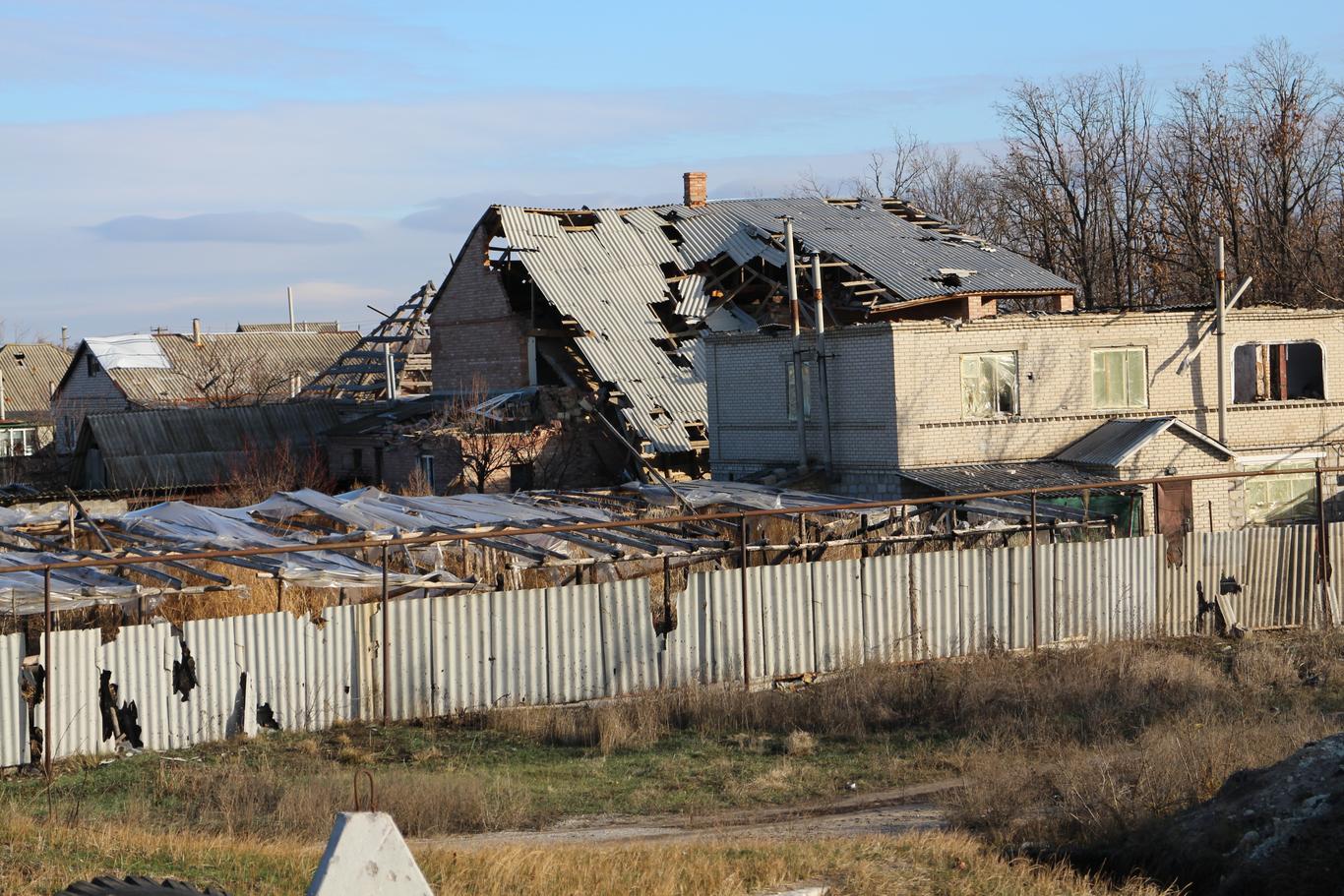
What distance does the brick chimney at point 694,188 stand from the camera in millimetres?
44031

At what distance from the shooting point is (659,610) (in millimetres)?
16609

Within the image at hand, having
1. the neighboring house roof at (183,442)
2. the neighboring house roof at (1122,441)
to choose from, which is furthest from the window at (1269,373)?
the neighboring house roof at (183,442)

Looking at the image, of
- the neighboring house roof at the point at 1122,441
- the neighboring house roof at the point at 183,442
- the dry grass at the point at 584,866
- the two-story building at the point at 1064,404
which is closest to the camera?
the dry grass at the point at 584,866

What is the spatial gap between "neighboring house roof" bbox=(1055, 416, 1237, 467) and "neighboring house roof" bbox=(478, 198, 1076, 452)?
683 cm

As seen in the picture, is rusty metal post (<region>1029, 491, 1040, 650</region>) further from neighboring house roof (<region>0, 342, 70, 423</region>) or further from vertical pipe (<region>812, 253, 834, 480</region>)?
neighboring house roof (<region>0, 342, 70, 423</region>)

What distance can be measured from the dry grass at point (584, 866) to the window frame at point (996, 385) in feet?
60.1

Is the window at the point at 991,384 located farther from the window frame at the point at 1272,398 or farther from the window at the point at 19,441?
the window at the point at 19,441

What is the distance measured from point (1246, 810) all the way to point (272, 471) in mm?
31570

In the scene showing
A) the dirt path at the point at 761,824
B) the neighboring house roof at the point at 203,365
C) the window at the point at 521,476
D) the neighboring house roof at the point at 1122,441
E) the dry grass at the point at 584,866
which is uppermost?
the neighboring house roof at the point at 203,365

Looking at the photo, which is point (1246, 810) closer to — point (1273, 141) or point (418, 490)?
point (418, 490)

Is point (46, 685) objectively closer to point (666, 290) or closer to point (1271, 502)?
point (1271, 502)

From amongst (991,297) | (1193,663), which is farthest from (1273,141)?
(1193,663)

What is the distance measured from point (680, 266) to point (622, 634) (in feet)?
79.2

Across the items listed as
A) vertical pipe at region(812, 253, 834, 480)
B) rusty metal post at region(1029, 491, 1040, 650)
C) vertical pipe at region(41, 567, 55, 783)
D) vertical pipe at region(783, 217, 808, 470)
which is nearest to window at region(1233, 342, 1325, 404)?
vertical pipe at region(812, 253, 834, 480)
